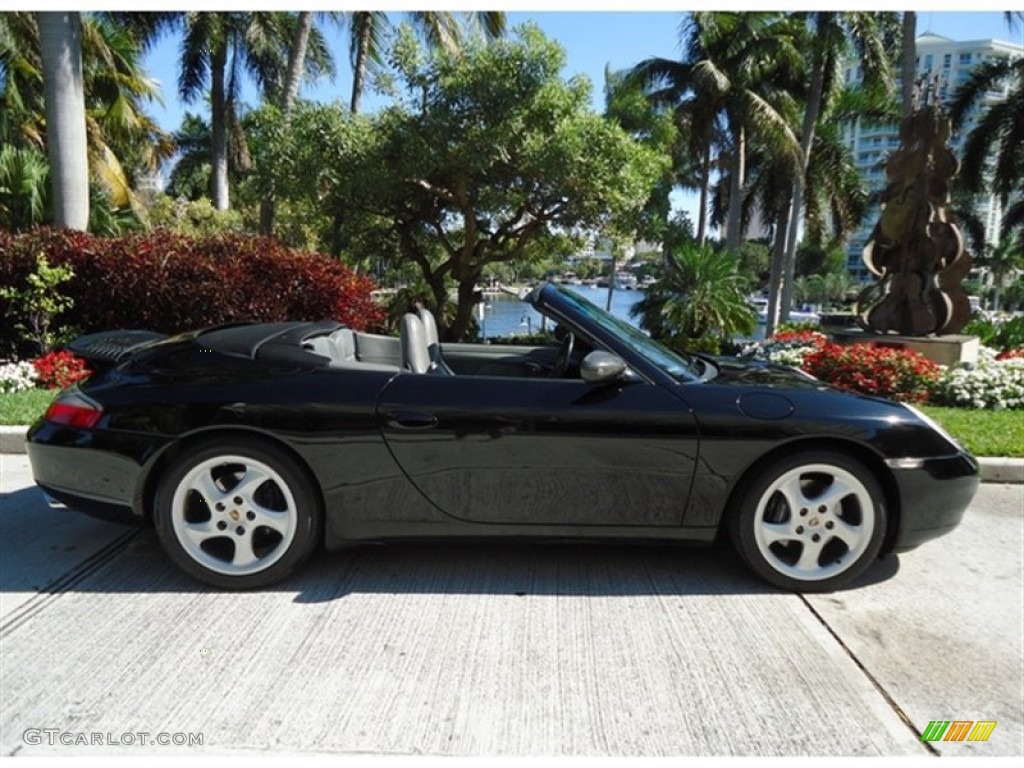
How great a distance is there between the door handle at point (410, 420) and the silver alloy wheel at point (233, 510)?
1.67 feet

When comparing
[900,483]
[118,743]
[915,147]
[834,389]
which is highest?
[915,147]

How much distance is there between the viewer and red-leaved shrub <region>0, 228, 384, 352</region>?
7512 mm

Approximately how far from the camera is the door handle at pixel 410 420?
284 cm

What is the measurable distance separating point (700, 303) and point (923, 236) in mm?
3519

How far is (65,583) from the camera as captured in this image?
116 inches

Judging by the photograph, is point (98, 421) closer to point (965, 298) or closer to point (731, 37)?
point (965, 298)

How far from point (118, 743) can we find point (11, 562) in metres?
1.63

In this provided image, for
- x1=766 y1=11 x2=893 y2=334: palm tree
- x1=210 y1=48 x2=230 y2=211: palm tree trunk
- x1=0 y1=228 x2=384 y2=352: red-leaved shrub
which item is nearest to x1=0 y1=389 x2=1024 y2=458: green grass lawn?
x1=0 y1=228 x2=384 y2=352: red-leaved shrub

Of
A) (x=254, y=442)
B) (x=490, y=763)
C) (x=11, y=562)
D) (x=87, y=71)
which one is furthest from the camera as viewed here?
(x=87, y=71)

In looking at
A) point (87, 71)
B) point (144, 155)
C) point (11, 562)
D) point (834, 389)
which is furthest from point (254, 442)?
point (144, 155)

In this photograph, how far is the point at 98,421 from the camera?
2.91m

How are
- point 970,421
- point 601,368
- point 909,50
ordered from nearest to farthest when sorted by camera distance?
1. point 601,368
2. point 970,421
3. point 909,50

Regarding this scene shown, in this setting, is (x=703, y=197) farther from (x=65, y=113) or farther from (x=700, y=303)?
(x=65, y=113)
